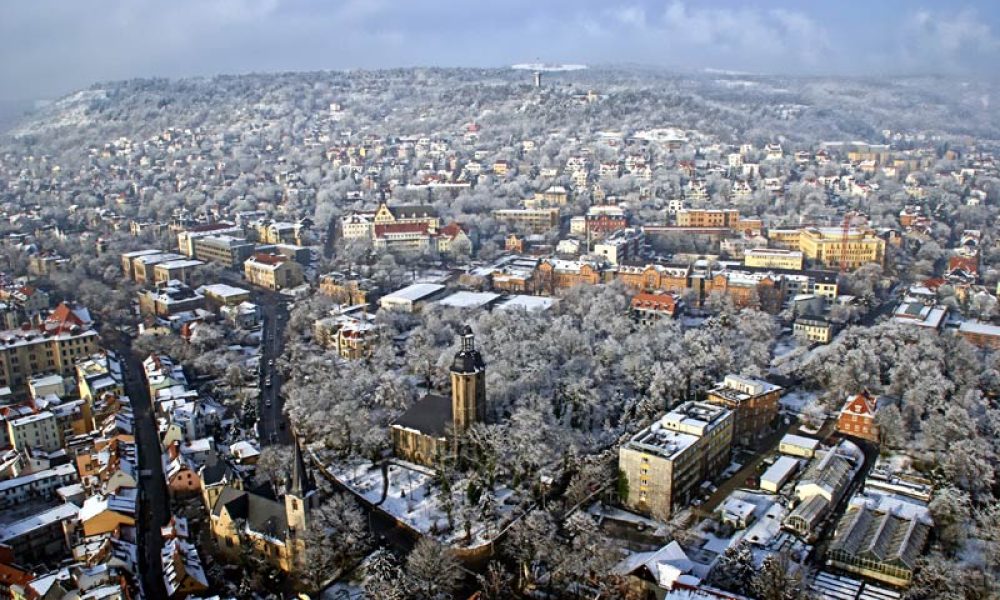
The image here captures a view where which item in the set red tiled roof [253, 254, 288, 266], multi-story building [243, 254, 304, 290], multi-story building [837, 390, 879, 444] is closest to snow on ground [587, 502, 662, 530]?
multi-story building [837, 390, 879, 444]

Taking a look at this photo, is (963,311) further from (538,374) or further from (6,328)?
(6,328)

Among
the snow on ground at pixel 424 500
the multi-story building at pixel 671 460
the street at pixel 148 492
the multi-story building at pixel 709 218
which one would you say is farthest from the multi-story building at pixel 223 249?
the multi-story building at pixel 671 460

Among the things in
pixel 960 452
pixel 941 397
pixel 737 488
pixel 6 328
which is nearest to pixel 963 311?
pixel 941 397

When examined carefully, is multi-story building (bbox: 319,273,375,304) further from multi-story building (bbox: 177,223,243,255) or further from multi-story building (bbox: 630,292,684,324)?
multi-story building (bbox: 177,223,243,255)

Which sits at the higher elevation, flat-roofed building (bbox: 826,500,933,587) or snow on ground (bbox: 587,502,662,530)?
flat-roofed building (bbox: 826,500,933,587)

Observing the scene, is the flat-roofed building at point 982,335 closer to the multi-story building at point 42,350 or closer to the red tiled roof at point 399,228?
the red tiled roof at point 399,228

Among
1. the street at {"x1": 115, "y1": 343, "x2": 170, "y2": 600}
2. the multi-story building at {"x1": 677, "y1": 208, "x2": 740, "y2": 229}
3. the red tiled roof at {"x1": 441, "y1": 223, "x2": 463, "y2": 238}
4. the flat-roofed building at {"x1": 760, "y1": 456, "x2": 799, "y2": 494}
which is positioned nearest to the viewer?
the street at {"x1": 115, "y1": 343, "x2": 170, "y2": 600}
